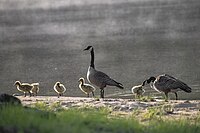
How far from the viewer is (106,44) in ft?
113

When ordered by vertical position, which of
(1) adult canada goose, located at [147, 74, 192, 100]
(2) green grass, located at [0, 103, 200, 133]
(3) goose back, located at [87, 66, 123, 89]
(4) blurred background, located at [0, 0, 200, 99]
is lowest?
(2) green grass, located at [0, 103, 200, 133]

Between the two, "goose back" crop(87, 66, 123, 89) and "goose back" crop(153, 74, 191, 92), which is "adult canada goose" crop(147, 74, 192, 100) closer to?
"goose back" crop(153, 74, 191, 92)

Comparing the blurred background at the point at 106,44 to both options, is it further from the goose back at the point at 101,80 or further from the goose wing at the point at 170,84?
the goose wing at the point at 170,84

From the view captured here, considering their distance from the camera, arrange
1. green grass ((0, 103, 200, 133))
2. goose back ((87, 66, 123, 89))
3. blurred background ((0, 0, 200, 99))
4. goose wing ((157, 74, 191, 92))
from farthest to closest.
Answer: blurred background ((0, 0, 200, 99)) → goose back ((87, 66, 123, 89)) → goose wing ((157, 74, 191, 92)) → green grass ((0, 103, 200, 133))

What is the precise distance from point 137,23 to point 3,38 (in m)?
11.3

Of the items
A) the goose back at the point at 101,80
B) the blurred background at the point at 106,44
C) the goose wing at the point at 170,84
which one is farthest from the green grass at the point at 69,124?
the blurred background at the point at 106,44

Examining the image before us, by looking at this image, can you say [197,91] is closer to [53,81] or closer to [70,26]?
[53,81]

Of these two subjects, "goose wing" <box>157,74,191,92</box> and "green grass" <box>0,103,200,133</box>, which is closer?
"green grass" <box>0,103,200,133</box>

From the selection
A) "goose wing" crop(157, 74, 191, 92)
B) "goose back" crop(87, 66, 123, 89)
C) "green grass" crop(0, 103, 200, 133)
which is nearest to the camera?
"green grass" crop(0, 103, 200, 133)

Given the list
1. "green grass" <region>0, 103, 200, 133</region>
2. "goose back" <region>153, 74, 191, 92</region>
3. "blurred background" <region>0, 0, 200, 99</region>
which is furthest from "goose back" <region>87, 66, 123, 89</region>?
"green grass" <region>0, 103, 200, 133</region>

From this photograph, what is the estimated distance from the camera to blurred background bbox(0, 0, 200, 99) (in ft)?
73.3

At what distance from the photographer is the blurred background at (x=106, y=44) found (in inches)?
880

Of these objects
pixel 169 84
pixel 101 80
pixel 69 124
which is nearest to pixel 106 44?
pixel 101 80

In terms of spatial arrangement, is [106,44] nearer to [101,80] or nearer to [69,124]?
[101,80]
